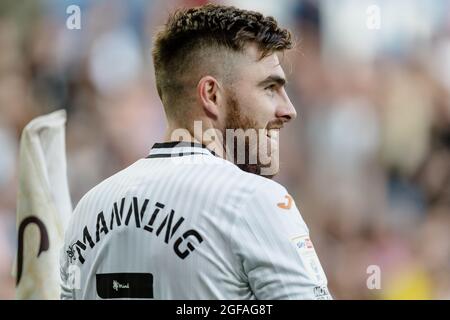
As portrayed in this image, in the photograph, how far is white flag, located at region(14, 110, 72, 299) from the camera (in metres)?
2.96

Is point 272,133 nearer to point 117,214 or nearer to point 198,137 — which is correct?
point 198,137

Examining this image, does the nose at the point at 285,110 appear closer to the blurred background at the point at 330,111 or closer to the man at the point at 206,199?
the man at the point at 206,199

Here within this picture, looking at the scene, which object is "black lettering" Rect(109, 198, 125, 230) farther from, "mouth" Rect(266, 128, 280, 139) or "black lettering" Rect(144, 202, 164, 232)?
"mouth" Rect(266, 128, 280, 139)

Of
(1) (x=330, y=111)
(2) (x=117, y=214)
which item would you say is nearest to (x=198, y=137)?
→ (2) (x=117, y=214)

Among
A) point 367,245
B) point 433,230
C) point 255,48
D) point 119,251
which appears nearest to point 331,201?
point 367,245

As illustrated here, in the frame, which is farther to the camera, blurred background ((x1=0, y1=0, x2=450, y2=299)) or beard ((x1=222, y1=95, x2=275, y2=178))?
blurred background ((x1=0, y1=0, x2=450, y2=299))

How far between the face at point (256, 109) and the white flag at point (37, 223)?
3.55 feet

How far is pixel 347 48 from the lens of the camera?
4641mm

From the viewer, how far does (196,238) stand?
1.80 meters

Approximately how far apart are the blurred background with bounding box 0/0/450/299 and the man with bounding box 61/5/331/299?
212cm

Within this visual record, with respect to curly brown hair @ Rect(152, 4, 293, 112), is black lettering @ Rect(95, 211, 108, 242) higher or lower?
lower

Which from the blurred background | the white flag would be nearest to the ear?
the white flag

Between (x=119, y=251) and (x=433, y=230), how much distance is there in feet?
10.1

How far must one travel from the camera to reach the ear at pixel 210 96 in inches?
80.6
